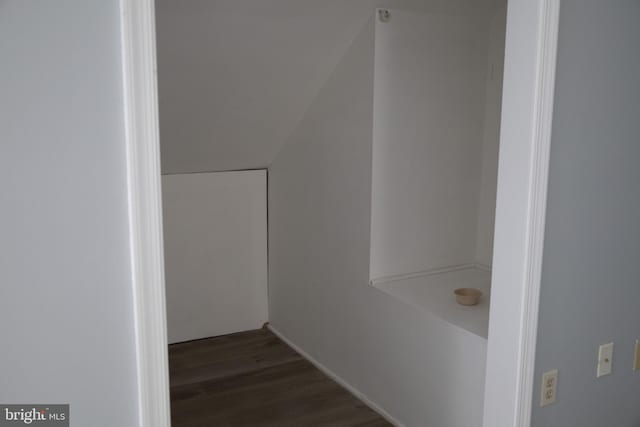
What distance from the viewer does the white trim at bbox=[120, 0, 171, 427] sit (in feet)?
3.54

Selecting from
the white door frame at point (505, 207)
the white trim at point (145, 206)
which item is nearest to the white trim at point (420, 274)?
the white door frame at point (505, 207)

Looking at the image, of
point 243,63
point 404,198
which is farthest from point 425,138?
point 243,63

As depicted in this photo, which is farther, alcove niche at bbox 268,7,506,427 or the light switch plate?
alcove niche at bbox 268,7,506,427

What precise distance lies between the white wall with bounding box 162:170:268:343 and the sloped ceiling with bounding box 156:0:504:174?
211mm

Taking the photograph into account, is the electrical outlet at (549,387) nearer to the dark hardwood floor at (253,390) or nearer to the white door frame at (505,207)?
the white door frame at (505,207)

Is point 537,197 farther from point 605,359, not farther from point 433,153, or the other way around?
point 433,153

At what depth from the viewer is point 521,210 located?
5.10ft

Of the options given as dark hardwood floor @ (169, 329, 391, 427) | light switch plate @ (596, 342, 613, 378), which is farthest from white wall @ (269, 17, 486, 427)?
light switch plate @ (596, 342, 613, 378)

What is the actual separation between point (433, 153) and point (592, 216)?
137 centimetres

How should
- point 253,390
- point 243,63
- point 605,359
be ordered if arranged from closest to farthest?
1. point 605,359
2. point 243,63
3. point 253,390

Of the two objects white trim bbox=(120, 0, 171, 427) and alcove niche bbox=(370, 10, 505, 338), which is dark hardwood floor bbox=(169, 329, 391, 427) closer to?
alcove niche bbox=(370, 10, 505, 338)

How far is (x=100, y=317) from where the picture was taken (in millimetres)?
1132

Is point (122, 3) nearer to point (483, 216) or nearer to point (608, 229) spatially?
point (608, 229)

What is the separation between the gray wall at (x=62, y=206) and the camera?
1010 millimetres
